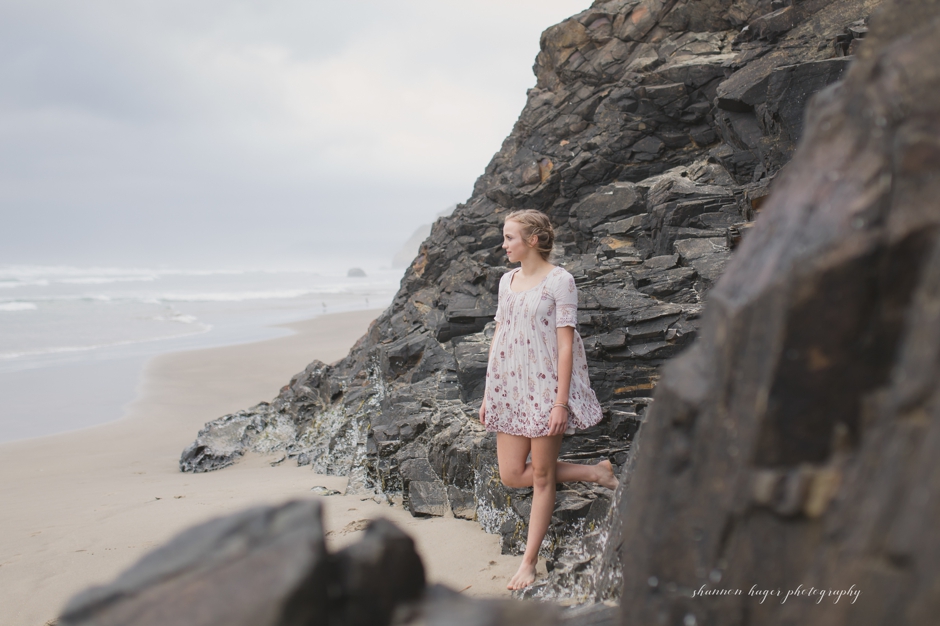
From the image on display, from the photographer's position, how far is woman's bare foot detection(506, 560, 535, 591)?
408 centimetres

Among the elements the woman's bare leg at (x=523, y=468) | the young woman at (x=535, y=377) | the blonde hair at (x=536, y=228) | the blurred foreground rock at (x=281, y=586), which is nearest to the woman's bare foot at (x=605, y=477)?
the woman's bare leg at (x=523, y=468)

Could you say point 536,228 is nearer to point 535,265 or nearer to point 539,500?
point 535,265

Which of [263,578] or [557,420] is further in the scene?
[557,420]

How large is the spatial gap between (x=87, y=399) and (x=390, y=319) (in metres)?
8.50

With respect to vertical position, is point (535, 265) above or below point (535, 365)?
above

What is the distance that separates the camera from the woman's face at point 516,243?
417cm

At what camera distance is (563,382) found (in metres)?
4.02

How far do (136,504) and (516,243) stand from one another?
5885 millimetres

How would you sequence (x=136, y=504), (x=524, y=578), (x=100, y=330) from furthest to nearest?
→ 1. (x=100, y=330)
2. (x=136, y=504)
3. (x=524, y=578)

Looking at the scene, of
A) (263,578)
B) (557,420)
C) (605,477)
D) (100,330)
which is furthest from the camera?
(100,330)

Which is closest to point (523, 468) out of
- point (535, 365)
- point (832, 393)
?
point (535, 365)

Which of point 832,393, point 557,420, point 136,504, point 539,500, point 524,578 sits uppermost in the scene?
point 832,393

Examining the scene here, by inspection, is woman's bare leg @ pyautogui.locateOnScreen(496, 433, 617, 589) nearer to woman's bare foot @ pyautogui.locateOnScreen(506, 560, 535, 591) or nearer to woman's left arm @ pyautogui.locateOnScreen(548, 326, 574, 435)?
woman's bare foot @ pyautogui.locateOnScreen(506, 560, 535, 591)

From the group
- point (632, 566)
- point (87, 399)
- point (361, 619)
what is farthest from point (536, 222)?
point (87, 399)
